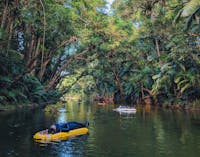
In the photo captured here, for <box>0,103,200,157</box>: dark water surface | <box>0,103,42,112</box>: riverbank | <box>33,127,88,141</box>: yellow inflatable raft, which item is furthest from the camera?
<box>0,103,42,112</box>: riverbank

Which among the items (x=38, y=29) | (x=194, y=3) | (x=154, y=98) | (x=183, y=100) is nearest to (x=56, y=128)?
(x=194, y=3)

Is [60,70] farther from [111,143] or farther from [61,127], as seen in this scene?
[111,143]

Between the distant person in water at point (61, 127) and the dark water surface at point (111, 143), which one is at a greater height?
the distant person in water at point (61, 127)

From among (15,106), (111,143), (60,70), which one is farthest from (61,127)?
(60,70)

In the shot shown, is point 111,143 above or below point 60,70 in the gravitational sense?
below

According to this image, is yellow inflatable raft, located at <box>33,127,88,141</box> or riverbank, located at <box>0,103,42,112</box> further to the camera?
riverbank, located at <box>0,103,42,112</box>

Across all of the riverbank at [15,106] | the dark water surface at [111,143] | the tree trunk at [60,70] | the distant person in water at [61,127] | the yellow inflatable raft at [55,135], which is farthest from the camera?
the tree trunk at [60,70]

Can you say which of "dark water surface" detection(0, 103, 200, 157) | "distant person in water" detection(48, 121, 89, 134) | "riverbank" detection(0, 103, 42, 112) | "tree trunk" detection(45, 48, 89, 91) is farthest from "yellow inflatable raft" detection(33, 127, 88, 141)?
"tree trunk" detection(45, 48, 89, 91)

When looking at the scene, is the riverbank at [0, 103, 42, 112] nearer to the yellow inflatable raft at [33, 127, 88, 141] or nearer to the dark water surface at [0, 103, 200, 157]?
the dark water surface at [0, 103, 200, 157]

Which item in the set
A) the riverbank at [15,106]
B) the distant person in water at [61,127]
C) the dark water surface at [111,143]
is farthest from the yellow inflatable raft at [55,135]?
the riverbank at [15,106]

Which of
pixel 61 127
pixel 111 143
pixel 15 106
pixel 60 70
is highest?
pixel 60 70

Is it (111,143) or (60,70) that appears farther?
(60,70)

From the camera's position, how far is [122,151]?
1472 centimetres

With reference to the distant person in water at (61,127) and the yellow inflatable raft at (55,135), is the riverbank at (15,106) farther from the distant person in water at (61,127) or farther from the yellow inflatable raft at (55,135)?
the yellow inflatable raft at (55,135)
